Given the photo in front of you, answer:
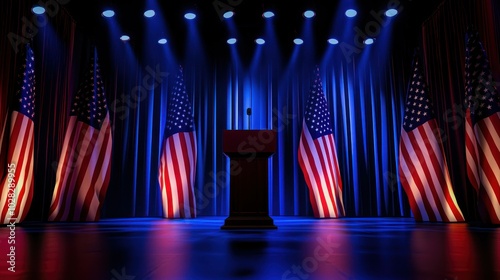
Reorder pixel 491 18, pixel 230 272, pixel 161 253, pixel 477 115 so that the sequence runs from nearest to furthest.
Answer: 1. pixel 230 272
2. pixel 161 253
3. pixel 477 115
4. pixel 491 18


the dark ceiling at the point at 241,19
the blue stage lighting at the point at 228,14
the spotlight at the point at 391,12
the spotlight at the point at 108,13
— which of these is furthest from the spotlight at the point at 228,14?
the spotlight at the point at 391,12

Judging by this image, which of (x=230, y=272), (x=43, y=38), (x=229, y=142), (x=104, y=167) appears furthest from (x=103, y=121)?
(x=230, y=272)

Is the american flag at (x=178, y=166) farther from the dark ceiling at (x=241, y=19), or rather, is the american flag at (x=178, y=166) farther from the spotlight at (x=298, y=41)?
the spotlight at (x=298, y=41)

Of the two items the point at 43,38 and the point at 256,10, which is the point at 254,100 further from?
the point at 43,38

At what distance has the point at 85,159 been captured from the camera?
228 inches

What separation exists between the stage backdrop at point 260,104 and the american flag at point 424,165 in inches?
57.2

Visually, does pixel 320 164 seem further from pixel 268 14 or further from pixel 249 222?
pixel 249 222

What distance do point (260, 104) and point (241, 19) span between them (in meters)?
1.82

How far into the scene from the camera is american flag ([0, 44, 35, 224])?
15.0ft

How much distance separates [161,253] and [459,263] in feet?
4.38

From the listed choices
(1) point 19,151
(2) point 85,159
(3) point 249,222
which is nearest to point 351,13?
(3) point 249,222

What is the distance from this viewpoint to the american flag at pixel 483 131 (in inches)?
173

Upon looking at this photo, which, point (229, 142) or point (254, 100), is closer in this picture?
point (229, 142)

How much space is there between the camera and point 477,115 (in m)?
4.62
